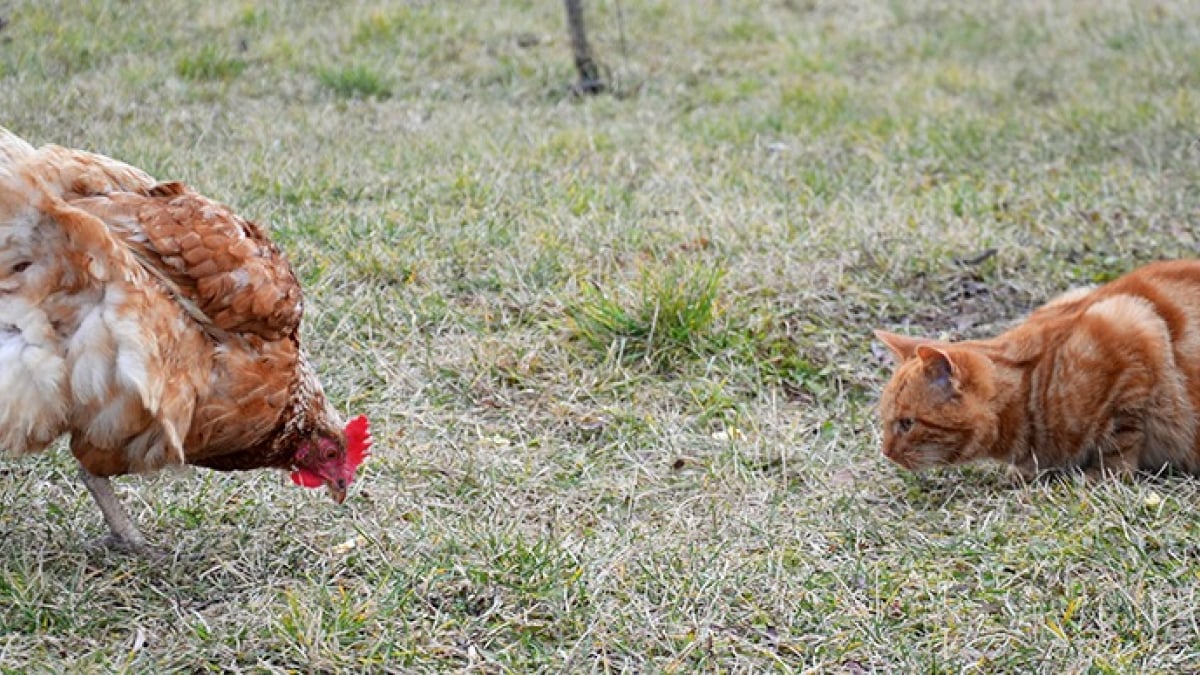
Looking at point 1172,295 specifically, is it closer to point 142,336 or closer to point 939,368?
point 939,368

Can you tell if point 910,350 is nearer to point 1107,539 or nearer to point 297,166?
point 1107,539

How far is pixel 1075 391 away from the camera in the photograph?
4051 mm

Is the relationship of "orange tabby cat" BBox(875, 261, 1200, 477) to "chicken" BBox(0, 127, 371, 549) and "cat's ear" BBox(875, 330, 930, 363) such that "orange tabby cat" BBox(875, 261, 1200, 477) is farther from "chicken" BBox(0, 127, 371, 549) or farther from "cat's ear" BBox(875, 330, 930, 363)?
"chicken" BBox(0, 127, 371, 549)

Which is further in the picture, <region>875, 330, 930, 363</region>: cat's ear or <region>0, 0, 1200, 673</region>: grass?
<region>875, 330, 930, 363</region>: cat's ear

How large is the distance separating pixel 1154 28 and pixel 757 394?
6776 millimetres

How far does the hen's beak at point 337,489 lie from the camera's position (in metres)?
3.73

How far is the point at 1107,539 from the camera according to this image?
3633 millimetres

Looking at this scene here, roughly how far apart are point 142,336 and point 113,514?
2.18ft

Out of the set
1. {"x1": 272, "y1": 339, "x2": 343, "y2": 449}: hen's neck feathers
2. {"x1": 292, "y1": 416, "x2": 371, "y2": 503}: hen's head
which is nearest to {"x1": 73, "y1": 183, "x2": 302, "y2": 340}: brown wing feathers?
{"x1": 272, "y1": 339, "x2": 343, "y2": 449}: hen's neck feathers

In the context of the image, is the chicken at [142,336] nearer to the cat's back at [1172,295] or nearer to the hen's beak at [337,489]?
the hen's beak at [337,489]

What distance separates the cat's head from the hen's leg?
2.23 meters

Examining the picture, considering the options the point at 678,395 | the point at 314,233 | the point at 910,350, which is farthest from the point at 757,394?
the point at 314,233

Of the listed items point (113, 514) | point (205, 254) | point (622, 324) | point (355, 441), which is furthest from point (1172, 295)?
point (113, 514)

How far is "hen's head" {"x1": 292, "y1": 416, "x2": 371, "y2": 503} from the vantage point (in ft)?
12.1
